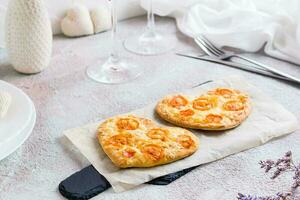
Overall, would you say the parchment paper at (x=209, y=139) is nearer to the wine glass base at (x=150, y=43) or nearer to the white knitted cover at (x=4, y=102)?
the white knitted cover at (x=4, y=102)

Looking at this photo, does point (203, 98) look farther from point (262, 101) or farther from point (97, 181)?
point (97, 181)

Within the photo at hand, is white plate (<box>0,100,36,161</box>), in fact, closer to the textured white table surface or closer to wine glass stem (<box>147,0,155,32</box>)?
the textured white table surface

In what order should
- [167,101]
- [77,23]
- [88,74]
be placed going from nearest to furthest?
[167,101] < [88,74] < [77,23]

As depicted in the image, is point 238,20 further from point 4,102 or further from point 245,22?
point 4,102

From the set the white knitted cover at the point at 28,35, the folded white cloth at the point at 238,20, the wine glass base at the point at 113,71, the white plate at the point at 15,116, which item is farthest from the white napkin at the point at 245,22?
the white plate at the point at 15,116

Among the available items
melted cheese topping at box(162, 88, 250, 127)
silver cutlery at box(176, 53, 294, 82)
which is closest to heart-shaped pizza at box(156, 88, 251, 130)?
melted cheese topping at box(162, 88, 250, 127)

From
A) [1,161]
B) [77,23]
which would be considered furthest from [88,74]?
[1,161]

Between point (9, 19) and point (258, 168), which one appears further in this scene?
point (9, 19)
